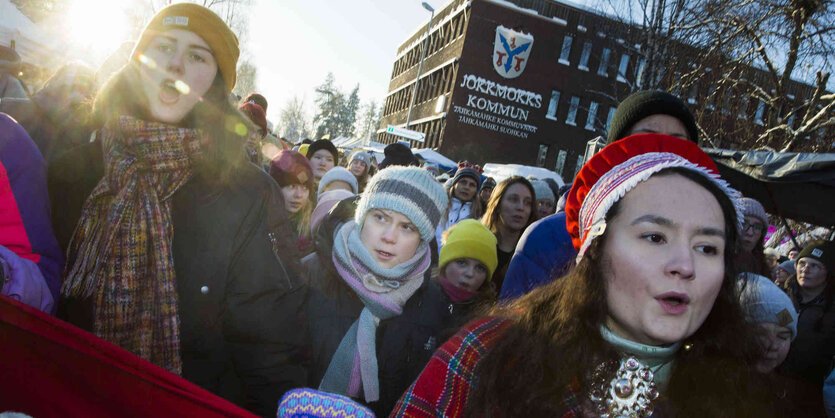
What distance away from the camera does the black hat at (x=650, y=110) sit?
2.26m

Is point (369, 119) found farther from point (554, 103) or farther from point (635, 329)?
point (635, 329)

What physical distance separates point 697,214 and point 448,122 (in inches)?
1222

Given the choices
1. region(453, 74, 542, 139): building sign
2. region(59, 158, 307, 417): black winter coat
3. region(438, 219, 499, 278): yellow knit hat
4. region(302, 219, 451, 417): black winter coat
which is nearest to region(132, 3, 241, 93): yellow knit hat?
region(59, 158, 307, 417): black winter coat

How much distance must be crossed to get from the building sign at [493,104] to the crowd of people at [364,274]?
30034 mm

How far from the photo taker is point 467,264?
11.2 ft

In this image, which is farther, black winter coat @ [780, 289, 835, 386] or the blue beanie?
black winter coat @ [780, 289, 835, 386]

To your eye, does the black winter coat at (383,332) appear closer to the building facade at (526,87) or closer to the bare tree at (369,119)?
the building facade at (526,87)

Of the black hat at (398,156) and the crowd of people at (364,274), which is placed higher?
the black hat at (398,156)

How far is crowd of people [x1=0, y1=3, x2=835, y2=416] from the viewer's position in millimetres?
1377

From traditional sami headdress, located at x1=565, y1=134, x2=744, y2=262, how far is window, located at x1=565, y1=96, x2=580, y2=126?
32.7m

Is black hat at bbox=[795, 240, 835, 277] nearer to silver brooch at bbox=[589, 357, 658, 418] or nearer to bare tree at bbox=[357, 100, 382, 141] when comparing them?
silver brooch at bbox=[589, 357, 658, 418]

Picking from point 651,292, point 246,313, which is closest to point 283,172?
point 246,313

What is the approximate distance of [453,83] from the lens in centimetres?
3219

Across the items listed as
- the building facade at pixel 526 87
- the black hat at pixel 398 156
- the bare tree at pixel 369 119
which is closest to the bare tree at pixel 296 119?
the bare tree at pixel 369 119
